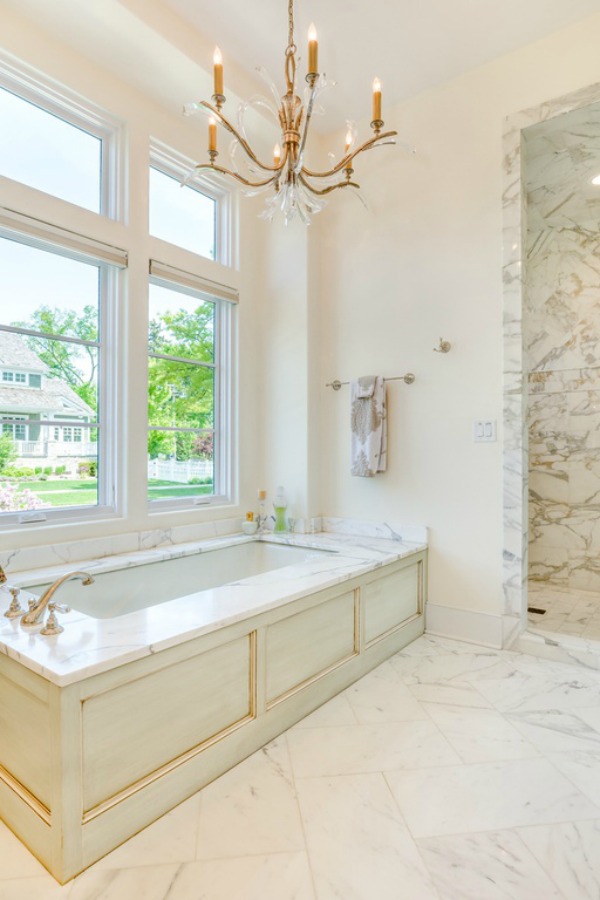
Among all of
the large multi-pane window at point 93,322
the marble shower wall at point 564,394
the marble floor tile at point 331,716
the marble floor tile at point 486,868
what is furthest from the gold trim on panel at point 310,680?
the marble shower wall at point 564,394

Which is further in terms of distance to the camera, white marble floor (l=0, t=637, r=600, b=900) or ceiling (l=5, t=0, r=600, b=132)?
ceiling (l=5, t=0, r=600, b=132)

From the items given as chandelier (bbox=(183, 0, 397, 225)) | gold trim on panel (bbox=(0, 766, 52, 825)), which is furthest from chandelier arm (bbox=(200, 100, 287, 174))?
gold trim on panel (bbox=(0, 766, 52, 825))

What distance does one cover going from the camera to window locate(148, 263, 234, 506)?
284 cm

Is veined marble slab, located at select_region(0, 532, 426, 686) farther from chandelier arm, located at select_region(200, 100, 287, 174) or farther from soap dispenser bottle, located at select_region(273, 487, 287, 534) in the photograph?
chandelier arm, located at select_region(200, 100, 287, 174)

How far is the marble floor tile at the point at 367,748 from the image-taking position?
5.37 ft

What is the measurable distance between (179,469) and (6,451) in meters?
0.98

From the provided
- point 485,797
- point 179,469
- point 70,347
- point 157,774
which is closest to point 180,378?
point 179,469

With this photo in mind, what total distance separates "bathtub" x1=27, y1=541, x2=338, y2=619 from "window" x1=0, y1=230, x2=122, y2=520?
430 millimetres

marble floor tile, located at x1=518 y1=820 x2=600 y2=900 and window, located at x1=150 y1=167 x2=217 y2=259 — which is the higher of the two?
window, located at x1=150 y1=167 x2=217 y2=259

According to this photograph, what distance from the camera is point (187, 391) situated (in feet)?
10.0

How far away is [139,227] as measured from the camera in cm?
265

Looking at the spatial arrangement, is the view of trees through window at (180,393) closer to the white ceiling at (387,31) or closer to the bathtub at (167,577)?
the bathtub at (167,577)

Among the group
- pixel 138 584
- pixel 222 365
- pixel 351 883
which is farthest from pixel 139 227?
pixel 351 883

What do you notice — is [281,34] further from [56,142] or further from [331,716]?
[331,716]
